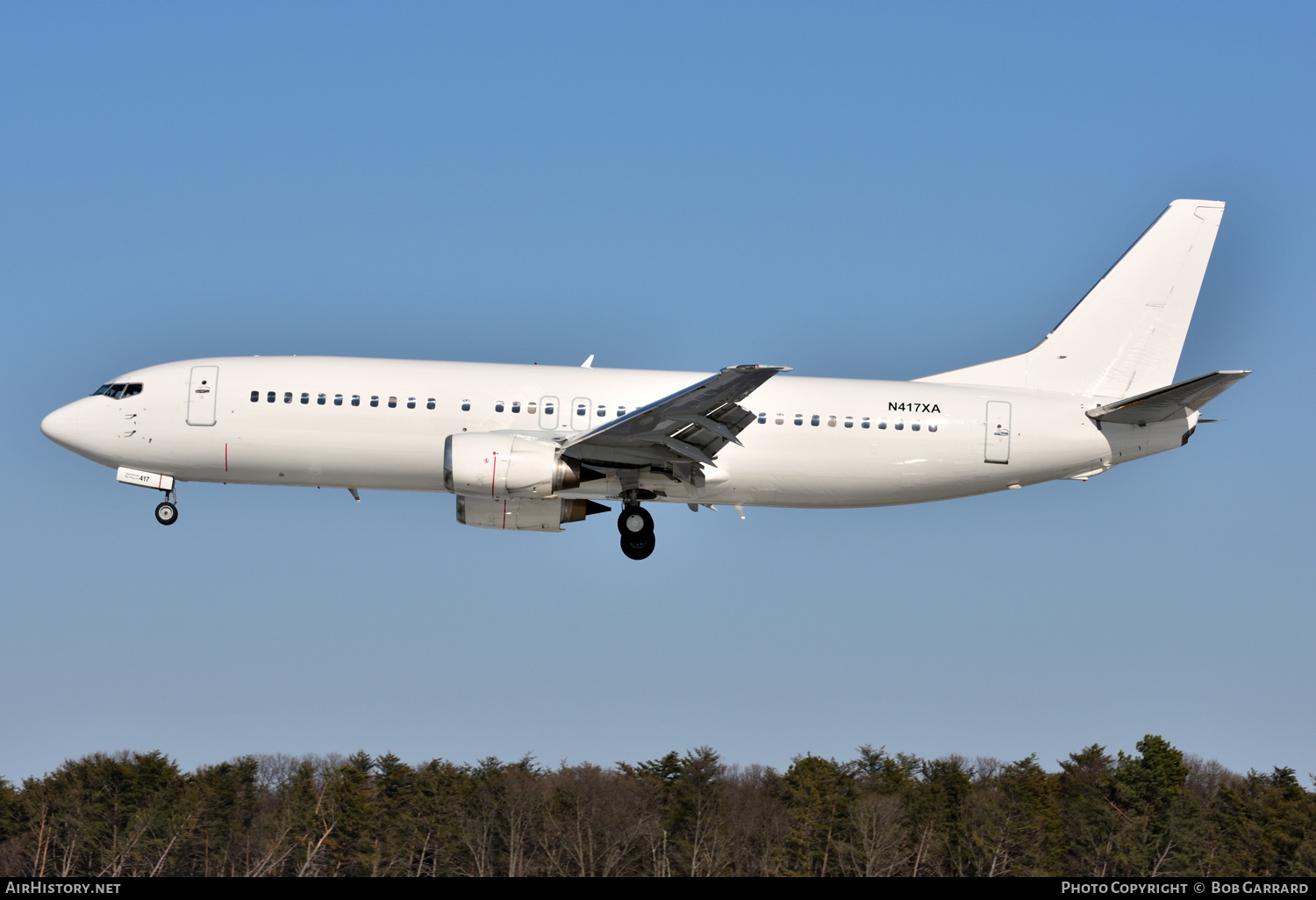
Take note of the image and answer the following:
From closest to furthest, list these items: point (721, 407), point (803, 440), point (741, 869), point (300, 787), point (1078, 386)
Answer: point (721, 407), point (803, 440), point (1078, 386), point (741, 869), point (300, 787)

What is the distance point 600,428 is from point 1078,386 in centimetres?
1328

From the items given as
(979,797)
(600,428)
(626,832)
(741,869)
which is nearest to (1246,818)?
(979,797)

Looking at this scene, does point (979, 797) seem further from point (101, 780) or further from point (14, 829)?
point (14, 829)

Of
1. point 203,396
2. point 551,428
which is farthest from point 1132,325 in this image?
point 203,396

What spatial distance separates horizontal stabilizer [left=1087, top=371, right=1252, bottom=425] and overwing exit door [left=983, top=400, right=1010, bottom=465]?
218 cm

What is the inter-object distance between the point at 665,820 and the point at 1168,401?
3533 cm

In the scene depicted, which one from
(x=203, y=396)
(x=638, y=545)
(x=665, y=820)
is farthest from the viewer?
(x=665, y=820)

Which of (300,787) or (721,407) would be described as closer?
(721,407)

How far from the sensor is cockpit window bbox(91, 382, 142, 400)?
34.4m

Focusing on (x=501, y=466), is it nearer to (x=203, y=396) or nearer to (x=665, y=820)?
(x=203, y=396)

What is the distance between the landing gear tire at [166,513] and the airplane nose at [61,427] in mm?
2707

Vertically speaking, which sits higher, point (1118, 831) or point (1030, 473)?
point (1030, 473)

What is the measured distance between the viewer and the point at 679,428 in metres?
32.2

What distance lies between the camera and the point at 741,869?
57.8 meters
